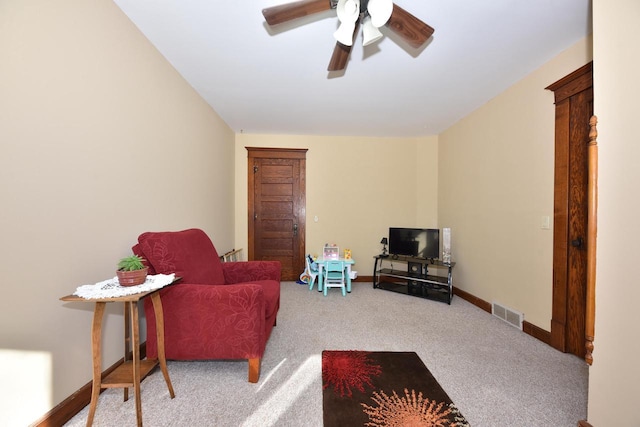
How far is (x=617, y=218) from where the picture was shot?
3.75 ft

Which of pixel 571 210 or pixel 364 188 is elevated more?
pixel 364 188

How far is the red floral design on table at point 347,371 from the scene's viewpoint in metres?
1.71

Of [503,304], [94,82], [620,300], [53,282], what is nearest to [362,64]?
[94,82]

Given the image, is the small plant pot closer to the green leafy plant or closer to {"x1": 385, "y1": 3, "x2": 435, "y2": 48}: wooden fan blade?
the green leafy plant

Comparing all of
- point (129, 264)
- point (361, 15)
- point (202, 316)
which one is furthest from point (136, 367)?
point (361, 15)

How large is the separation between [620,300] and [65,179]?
9.37 feet

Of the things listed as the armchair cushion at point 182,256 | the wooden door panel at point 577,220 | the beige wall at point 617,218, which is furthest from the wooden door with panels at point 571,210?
the armchair cushion at point 182,256

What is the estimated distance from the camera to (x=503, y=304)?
9.40 feet

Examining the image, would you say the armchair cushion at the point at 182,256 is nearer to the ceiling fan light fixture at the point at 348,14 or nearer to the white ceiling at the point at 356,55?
the white ceiling at the point at 356,55

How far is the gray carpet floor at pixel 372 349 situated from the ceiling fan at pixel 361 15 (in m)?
2.37

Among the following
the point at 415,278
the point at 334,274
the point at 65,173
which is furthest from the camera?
the point at 334,274

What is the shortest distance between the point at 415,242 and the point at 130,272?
3.68 metres

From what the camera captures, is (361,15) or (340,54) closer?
(361,15)

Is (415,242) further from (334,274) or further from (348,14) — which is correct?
(348,14)
